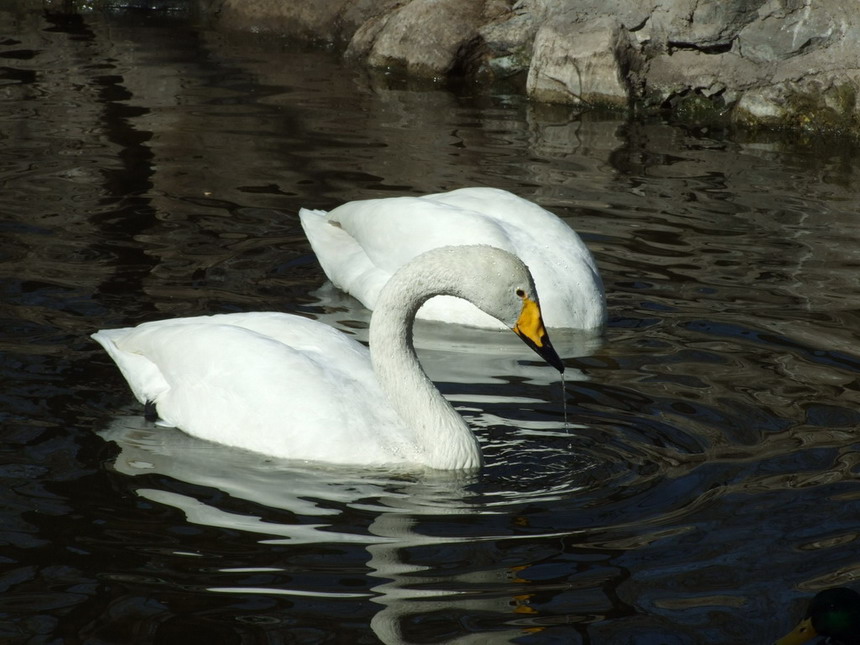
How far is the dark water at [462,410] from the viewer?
14.0ft

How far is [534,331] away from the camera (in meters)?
5.36

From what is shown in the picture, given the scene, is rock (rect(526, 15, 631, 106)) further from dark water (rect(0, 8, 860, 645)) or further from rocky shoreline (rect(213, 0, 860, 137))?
dark water (rect(0, 8, 860, 645))

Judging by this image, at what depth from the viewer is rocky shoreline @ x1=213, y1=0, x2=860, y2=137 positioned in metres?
12.4

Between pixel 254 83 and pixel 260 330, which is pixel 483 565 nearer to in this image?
pixel 260 330

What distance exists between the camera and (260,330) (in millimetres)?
5891

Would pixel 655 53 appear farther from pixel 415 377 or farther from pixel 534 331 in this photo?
pixel 415 377

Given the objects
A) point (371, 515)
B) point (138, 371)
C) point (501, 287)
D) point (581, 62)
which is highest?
point (581, 62)

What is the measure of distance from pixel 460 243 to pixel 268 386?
2152 mm

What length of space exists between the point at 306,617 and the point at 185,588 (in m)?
0.44

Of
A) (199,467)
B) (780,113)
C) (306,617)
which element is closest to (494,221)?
(199,467)

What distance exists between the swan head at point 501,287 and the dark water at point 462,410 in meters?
0.55

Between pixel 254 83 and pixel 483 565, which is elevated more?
pixel 254 83

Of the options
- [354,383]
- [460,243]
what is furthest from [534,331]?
[460,243]

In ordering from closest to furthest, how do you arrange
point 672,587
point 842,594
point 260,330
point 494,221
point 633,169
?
point 842,594
point 672,587
point 260,330
point 494,221
point 633,169
